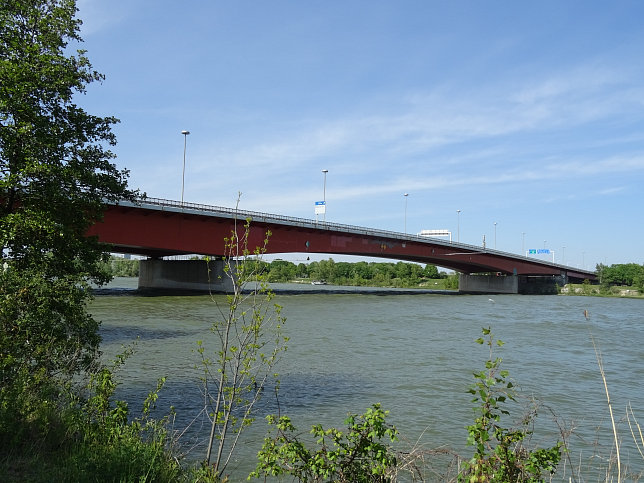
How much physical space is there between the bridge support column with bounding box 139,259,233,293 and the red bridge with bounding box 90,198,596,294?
82.8 inches

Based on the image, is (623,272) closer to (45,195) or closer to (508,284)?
(508,284)

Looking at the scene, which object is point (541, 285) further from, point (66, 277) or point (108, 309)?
point (66, 277)

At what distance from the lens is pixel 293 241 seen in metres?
60.9

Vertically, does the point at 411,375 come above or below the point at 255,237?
below

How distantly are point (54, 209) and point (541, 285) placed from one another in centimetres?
11515

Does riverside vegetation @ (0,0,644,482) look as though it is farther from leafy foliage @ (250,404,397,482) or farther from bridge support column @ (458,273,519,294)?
bridge support column @ (458,273,519,294)

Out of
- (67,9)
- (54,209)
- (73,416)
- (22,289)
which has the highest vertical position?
(67,9)

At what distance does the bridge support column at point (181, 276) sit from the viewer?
193 feet

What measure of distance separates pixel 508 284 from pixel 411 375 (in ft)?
304

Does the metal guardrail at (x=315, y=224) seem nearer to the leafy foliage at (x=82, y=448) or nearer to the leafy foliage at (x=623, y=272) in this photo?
the leafy foliage at (x=82, y=448)

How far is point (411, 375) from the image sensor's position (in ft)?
58.0

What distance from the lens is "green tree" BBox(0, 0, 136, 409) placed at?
10.4m

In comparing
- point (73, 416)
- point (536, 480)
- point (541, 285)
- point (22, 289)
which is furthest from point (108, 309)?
point (541, 285)

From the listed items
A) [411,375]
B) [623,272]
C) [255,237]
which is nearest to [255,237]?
[255,237]
